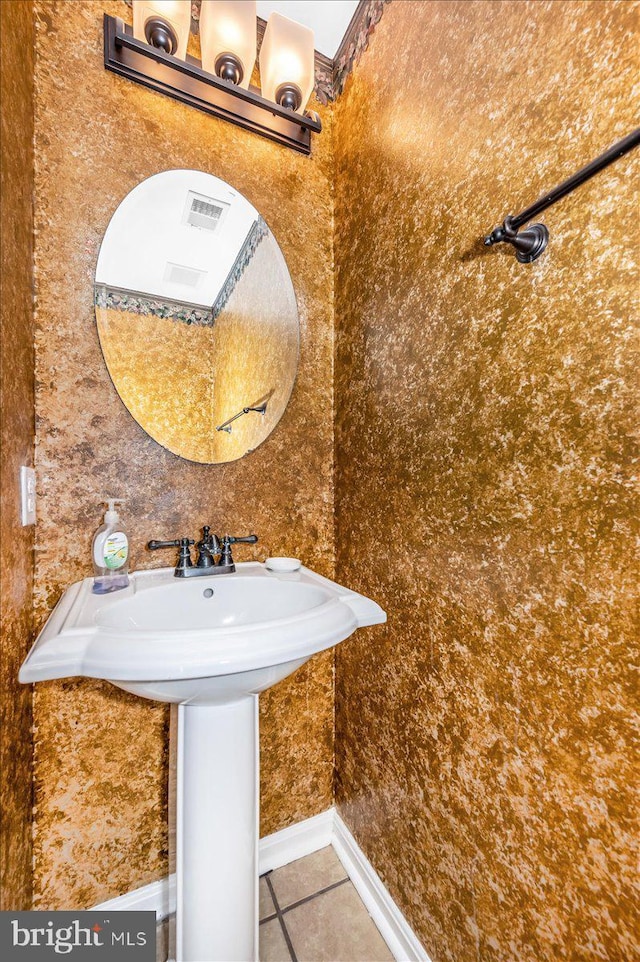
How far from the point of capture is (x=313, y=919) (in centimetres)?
106

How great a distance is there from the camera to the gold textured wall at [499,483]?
1.81 ft

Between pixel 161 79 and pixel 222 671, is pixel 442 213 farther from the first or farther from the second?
pixel 222 671

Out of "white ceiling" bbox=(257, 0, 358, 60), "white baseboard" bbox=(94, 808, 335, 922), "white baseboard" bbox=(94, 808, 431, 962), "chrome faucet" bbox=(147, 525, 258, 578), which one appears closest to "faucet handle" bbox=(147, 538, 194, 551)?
"chrome faucet" bbox=(147, 525, 258, 578)

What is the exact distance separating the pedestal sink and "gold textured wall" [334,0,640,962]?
0.28 meters

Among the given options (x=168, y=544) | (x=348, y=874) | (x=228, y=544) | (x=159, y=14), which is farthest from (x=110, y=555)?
(x=159, y=14)

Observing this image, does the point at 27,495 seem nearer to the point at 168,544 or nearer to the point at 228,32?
A: the point at 168,544

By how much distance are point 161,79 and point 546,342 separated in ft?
4.09

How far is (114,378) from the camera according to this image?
40.0 inches

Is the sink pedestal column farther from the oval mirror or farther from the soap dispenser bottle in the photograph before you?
the oval mirror

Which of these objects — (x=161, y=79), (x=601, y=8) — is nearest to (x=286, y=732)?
(x=601, y=8)

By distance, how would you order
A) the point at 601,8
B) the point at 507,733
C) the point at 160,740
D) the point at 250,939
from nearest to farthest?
the point at 601,8
the point at 507,733
the point at 250,939
the point at 160,740

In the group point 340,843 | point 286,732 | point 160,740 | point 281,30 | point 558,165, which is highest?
point 281,30

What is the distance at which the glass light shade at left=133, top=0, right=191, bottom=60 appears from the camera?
991 mm

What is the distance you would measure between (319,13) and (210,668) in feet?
6.02
